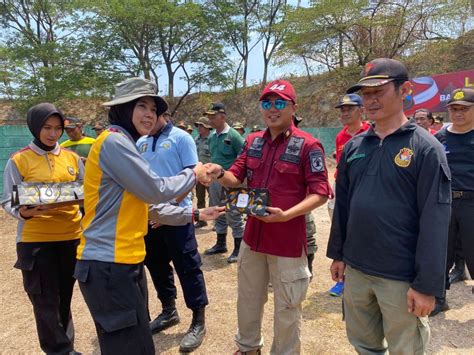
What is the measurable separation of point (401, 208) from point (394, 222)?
0.09 meters

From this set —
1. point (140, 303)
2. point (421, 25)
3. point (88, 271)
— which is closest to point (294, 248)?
point (140, 303)

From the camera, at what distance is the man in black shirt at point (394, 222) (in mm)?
1818

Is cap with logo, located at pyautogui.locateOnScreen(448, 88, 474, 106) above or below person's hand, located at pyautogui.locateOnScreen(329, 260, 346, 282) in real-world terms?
above

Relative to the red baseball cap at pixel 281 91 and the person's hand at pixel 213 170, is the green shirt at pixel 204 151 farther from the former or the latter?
the red baseball cap at pixel 281 91

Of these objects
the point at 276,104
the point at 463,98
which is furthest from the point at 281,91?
the point at 463,98

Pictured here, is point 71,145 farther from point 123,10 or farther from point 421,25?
point 421,25

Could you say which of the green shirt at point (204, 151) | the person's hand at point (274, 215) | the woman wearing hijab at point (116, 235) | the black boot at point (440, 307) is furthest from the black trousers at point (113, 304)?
the green shirt at point (204, 151)

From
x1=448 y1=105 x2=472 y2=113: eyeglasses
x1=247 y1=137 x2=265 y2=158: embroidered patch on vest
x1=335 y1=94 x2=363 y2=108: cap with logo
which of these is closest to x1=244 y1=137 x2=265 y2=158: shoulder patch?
x1=247 y1=137 x2=265 y2=158: embroidered patch on vest

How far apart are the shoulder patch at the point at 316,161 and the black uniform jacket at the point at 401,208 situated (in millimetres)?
264

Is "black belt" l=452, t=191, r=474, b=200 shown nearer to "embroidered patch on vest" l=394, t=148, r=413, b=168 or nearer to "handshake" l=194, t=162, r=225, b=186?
"embroidered patch on vest" l=394, t=148, r=413, b=168

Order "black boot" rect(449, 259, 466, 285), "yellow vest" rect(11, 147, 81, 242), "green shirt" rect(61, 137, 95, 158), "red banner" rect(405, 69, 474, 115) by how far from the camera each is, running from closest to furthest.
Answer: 1. "yellow vest" rect(11, 147, 81, 242)
2. "black boot" rect(449, 259, 466, 285)
3. "green shirt" rect(61, 137, 95, 158)
4. "red banner" rect(405, 69, 474, 115)

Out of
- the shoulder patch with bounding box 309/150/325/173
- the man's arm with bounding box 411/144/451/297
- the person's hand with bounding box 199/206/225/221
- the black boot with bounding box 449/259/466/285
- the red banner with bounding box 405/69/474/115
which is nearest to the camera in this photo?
the man's arm with bounding box 411/144/451/297

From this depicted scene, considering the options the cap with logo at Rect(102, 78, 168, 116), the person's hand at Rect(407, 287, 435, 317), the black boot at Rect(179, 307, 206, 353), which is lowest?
the black boot at Rect(179, 307, 206, 353)

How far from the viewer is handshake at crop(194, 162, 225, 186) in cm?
254
